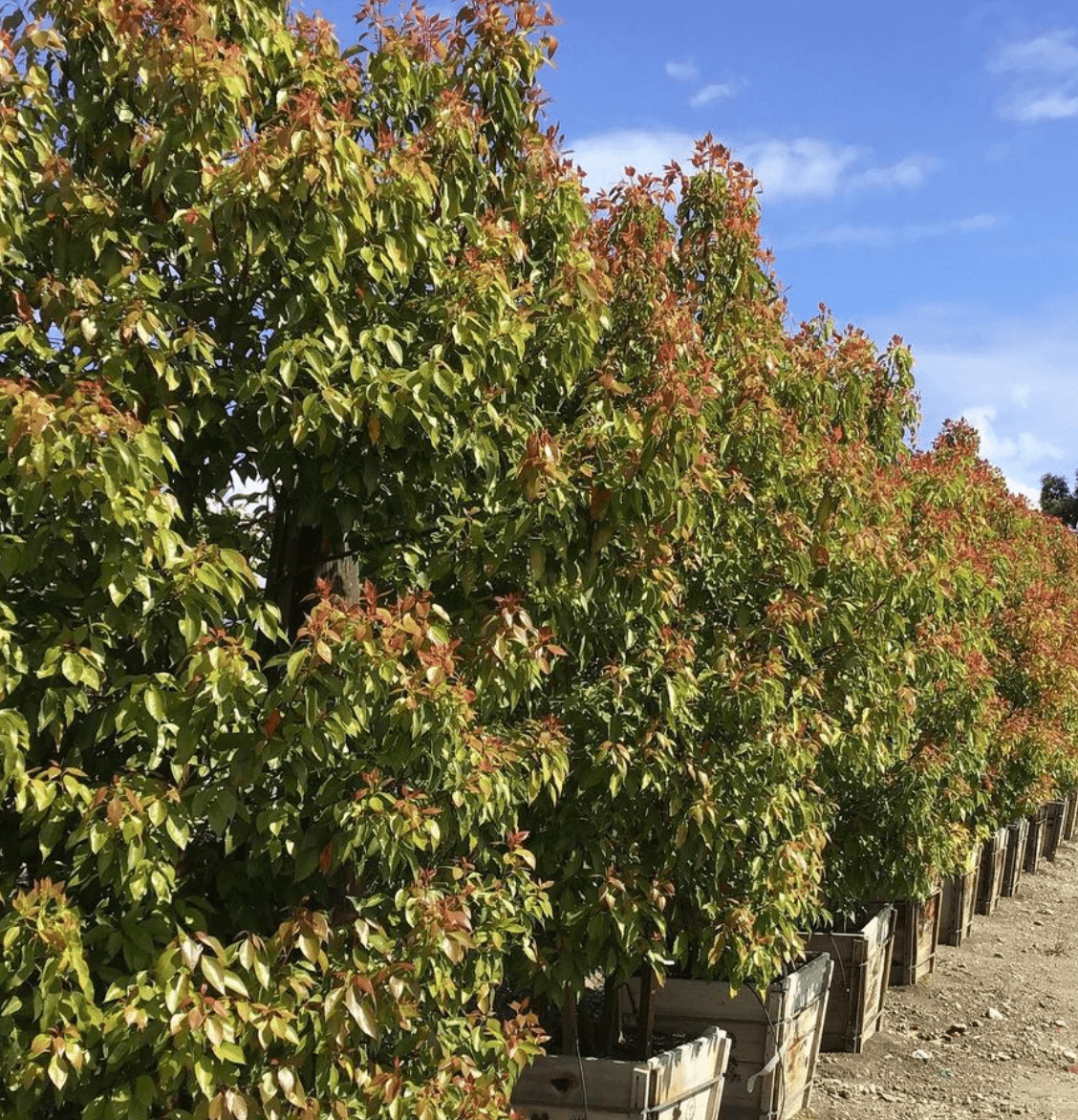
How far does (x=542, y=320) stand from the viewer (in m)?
4.47

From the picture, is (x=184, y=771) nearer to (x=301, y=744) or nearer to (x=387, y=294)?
(x=301, y=744)

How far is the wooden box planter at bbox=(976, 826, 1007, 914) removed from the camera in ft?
50.2

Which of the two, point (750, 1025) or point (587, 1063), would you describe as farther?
point (750, 1025)

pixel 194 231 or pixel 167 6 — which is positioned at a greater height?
pixel 167 6

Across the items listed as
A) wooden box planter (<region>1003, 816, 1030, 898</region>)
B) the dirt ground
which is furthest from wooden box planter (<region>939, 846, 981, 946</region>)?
wooden box planter (<region>1003, 816, 1030, 898</region>)

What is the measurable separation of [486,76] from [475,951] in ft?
10.3

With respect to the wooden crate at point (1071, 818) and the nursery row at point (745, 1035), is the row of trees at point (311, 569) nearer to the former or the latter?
the nursery row at point (745, 1035)

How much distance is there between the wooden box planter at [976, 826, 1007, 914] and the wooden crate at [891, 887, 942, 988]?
365 cm

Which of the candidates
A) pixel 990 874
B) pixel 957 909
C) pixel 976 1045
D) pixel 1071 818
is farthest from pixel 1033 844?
pixel 976 1045

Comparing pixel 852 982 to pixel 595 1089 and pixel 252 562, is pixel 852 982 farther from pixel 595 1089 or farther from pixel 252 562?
pixel 252 562

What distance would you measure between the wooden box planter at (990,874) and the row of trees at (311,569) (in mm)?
10798

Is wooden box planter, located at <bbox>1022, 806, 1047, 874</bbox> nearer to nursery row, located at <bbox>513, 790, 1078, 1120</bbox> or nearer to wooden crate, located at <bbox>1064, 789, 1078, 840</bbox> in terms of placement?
wooden crate, located at <bbox>1064, 789, 1078, 840</bbox>

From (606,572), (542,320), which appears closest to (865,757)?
(606,572)

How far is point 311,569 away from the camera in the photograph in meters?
4.58
